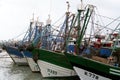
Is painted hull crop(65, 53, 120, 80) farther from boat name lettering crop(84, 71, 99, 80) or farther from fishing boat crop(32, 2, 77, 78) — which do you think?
fishing boat crop(32, 2, 77, 78)

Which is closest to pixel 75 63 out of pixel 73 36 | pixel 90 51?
pixel 90 51

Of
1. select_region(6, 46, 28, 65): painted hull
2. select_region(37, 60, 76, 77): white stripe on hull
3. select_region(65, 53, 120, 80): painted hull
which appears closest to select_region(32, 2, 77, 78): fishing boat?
select_region(37, 60, 76, 77): white stripe on hull

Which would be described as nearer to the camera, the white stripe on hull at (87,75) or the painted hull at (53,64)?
the white stripe on hull at (87,75)

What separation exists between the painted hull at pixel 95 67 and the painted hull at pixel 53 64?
3.01 meters

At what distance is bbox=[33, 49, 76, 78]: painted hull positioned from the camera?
80.0 feet

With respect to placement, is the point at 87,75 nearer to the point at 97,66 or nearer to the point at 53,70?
the point at 97,66

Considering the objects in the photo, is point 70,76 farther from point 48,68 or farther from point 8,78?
point 8,78

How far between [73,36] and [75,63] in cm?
831

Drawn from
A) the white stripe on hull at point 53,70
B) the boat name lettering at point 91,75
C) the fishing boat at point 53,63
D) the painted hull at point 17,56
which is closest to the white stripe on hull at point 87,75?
the boat name lettering at point 91,75

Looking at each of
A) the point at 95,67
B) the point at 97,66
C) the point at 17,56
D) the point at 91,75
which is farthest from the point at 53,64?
the point at 17,56

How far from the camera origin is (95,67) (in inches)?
771

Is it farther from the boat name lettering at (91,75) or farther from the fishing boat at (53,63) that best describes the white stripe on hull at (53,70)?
the boat name lettering at (91,75)

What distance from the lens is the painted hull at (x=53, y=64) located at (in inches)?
960

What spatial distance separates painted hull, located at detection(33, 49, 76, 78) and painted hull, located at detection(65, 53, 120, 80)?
3.01 meters
